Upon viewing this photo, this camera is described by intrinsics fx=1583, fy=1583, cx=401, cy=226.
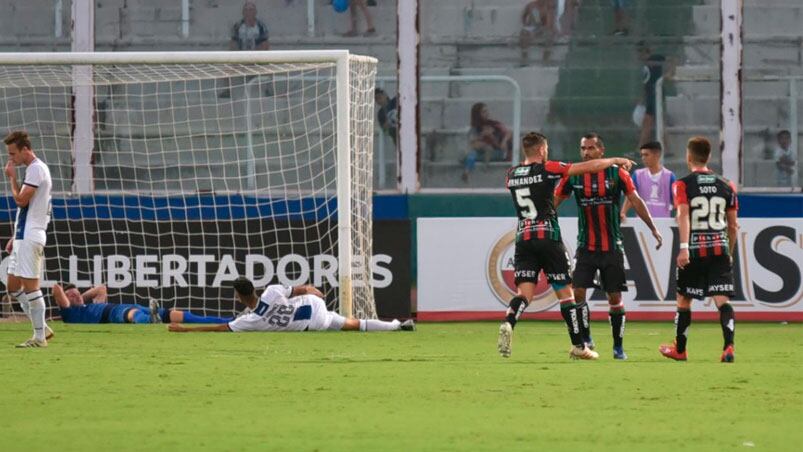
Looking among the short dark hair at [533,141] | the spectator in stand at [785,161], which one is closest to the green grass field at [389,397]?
the short dark hair at [533,141]

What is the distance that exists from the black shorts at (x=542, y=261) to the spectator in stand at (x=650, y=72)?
813 centimetres

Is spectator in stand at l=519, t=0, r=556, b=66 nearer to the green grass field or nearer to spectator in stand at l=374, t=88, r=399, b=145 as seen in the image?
spectator in stand at l=374, t=88, r=399, b=145

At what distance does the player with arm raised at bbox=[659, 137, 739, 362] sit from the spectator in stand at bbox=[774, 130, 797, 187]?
8.22 meters

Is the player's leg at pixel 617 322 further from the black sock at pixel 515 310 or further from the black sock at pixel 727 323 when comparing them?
the black sock at pixel 727 323

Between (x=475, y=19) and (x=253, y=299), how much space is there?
5857mm

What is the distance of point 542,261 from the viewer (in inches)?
482

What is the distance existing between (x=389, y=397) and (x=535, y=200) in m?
3.70

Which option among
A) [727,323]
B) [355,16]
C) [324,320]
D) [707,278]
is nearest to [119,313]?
[324,320]

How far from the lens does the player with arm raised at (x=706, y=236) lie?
11.7 meters

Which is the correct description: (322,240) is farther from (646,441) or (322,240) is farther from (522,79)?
(646,441)

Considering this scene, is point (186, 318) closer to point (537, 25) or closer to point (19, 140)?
point (19, 140)

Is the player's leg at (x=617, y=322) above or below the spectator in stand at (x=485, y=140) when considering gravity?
below

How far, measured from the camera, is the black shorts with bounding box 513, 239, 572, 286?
1215 cm

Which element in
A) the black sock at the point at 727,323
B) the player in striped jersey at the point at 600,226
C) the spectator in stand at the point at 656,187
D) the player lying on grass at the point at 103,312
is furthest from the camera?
the player lying on grass at the point at 103,312
